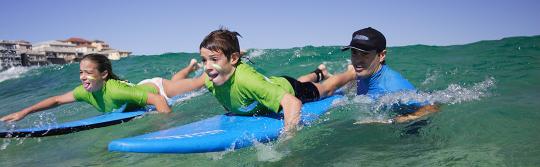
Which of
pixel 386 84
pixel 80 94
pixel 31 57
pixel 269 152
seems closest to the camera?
pixel 269 152

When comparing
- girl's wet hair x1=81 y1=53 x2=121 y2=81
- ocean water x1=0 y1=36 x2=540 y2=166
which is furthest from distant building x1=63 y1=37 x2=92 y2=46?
girl's wet hair x1=81 y1=53 x2=121 y2=81

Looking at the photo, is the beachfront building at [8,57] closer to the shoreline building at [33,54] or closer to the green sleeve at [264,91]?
the shoreline building at [33,54]

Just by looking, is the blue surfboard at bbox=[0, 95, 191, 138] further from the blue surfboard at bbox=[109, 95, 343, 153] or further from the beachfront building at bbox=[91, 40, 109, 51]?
the beachfront building at bbox=[91, 40, 109, 51]

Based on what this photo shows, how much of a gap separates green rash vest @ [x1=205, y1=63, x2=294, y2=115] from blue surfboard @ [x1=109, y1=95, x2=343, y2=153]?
114 millimetres

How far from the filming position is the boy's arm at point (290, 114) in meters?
3.88

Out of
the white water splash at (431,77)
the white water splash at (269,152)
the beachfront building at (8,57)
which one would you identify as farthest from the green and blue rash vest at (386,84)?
the beachfront building at (8,57)

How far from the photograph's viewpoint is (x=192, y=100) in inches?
300

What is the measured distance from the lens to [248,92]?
4273mm

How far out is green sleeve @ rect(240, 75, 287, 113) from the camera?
404cm

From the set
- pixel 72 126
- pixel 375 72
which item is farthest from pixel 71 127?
pixel 375 72

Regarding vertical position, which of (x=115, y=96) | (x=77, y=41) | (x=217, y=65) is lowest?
(x=115, y=96)

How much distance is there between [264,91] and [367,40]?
1.14 meters

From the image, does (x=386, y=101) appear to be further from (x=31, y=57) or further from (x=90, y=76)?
(x=31, y=57)

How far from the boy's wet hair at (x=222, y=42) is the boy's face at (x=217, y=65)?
→ 37mm
